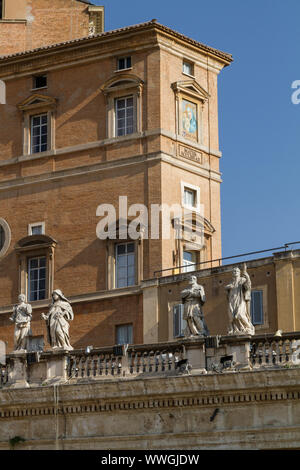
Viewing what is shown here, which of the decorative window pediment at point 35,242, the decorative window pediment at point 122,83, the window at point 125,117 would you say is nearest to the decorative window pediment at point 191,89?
the decorative window pediment at point 122,83

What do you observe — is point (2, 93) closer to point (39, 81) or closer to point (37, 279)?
point (39, 81)

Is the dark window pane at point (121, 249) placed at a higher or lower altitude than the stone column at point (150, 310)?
higher

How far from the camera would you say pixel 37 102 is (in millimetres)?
50812

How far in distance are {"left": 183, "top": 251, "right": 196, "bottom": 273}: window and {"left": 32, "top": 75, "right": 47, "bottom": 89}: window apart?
353 inches

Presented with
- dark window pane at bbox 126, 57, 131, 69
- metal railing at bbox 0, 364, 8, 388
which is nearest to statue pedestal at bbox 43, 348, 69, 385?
metal railing at bbox 0, 364, 8, 388

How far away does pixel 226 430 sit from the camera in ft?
105

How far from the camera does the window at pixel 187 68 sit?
50.3 meters

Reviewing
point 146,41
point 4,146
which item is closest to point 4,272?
point 4,146

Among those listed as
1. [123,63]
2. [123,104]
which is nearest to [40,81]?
[123,63]

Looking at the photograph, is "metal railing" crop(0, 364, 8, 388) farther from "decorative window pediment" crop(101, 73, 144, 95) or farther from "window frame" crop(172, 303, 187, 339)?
"decorative window pediment" crop(101, 73, 144, 95)

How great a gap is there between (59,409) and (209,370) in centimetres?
440

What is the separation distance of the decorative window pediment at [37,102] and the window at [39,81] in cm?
58

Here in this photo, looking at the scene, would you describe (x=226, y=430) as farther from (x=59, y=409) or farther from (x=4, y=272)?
(x=4, y=272)

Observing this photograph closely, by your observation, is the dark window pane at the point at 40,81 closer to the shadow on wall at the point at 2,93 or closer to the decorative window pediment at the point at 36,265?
the shadow on wall at the point at 2,93
